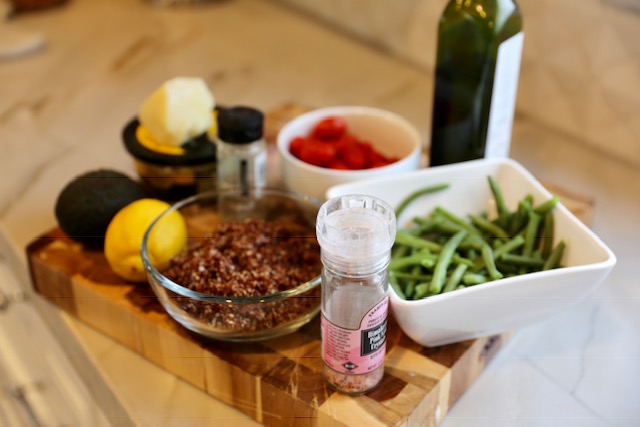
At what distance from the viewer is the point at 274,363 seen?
776 millimetres

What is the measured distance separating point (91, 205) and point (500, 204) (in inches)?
19.3

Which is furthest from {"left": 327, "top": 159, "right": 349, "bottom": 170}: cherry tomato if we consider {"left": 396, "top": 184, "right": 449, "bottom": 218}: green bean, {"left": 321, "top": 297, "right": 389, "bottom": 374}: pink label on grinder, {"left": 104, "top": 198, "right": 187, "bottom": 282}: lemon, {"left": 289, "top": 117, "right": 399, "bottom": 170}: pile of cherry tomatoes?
{"left": 321, "top": 297, "right": 389, "bottom": 374}: pink label on grinder

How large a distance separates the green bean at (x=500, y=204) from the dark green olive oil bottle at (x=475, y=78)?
9 centimetres

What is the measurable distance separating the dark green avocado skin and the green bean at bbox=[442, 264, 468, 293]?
0.41 metres

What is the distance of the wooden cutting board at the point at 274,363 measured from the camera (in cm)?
73

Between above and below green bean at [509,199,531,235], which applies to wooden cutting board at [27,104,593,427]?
below

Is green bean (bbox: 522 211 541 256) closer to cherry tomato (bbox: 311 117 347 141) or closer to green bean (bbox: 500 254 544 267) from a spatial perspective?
green bean (bbox: 500 254 544 267)

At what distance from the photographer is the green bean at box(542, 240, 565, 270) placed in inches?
32.1

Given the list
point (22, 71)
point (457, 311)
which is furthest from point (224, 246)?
point (22, 71)

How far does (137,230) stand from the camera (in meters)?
0.87

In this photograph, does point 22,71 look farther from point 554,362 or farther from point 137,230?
point 554,362

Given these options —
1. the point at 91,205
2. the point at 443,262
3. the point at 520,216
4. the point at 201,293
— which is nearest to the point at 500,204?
the point at 520,216

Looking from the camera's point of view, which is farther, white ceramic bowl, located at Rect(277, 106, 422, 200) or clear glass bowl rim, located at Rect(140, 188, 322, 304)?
white ceramic bowl, located at Rect(277, 106, 422, 200)

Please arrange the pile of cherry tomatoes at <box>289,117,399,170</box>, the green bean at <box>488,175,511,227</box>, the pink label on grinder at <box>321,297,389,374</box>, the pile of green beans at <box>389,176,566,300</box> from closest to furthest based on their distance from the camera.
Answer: the pink label on grinder at <box>321,297,389,374</box>, the pile of green beans at <box>389,176,566,300</box>, the green bean at <box>488,175,511,227</box>, the pile of cherry tomatoes at <box>289,117,399,170</box>
